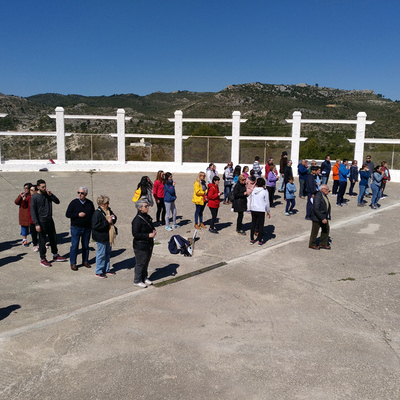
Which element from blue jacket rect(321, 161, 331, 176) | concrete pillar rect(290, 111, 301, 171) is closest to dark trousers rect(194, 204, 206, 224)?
blue jacket rect(321, 161, 331, 176)

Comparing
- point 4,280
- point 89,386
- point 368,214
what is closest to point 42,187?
point 4,280

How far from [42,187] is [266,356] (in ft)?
18.6

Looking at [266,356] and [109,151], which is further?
[109,151]

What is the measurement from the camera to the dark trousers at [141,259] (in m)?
7.49

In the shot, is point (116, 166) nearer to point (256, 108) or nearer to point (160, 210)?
point (160, 210)

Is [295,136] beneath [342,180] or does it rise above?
above

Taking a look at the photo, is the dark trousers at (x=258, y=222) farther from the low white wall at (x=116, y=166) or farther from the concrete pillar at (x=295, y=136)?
the low white wall at (x=116, y=166)

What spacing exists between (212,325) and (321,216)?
4.56 m

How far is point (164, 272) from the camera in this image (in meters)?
8.57

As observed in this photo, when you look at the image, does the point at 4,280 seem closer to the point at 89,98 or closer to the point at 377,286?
the point at 377,286

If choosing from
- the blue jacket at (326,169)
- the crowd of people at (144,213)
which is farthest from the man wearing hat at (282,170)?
the crowd of people at (144,213)

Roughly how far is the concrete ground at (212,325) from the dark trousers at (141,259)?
0.92 feet

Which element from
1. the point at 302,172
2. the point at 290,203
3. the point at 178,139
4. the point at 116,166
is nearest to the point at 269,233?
the point at 290,203

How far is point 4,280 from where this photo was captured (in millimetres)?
7938
